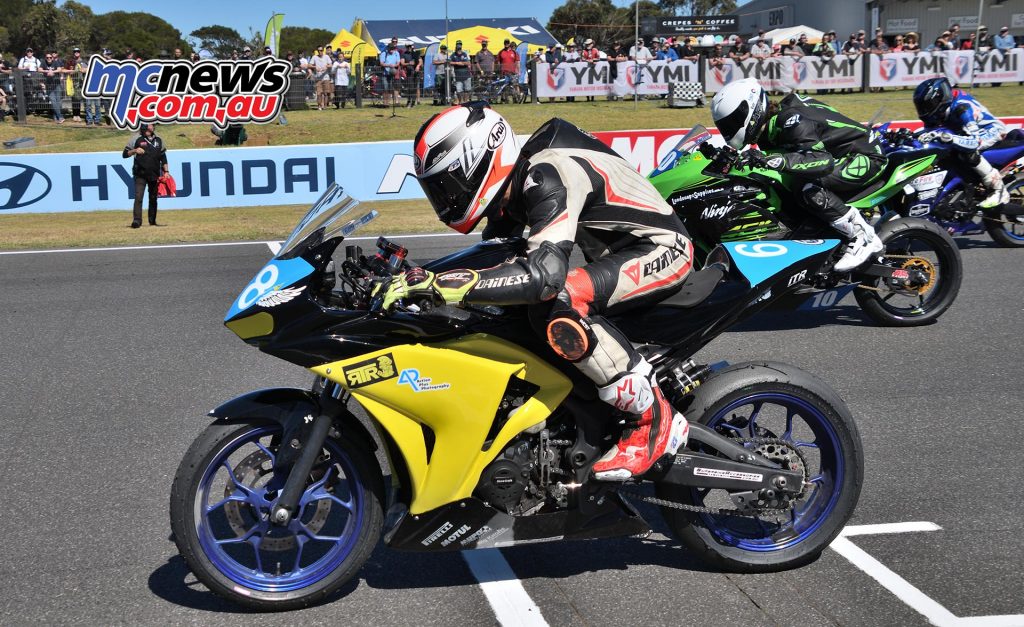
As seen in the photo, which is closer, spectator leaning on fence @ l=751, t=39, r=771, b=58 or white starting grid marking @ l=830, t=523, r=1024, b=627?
white starting grid marking @ l=830, t=523, r=1024, b=627

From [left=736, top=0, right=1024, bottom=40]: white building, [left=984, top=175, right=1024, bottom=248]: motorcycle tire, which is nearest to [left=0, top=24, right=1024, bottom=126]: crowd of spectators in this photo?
[left=736, top=0, right=1024, bottom=40]: white building

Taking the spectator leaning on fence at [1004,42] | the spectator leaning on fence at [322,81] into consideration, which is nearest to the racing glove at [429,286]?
the spectator leaning on fence at [322,81]

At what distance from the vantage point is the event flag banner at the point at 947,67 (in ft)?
101

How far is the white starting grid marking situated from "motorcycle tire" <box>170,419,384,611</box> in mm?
1963

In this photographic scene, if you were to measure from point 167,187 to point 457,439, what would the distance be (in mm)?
14694

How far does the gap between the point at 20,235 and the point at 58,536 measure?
11.4 metres

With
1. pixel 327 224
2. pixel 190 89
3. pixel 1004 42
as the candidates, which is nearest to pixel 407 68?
pixel 190 89

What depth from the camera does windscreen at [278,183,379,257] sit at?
3540 millimetres

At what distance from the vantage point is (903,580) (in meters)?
3.91

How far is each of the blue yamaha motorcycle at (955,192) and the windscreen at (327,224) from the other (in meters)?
6.20

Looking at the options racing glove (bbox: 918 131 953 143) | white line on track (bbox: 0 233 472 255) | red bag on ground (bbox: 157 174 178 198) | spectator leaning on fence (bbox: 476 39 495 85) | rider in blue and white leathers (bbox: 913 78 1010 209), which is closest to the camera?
racing glove (bbox: 918 131 953 143)

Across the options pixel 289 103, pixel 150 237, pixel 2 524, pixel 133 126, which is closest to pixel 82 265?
pixel 150 237

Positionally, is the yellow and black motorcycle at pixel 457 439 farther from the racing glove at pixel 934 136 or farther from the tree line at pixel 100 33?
the tree line at pixel 100 33

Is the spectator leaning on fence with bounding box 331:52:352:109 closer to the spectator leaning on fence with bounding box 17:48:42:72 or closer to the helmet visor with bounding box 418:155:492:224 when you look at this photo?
the spectator leaning on fence with bounding box 17:48:42:72
